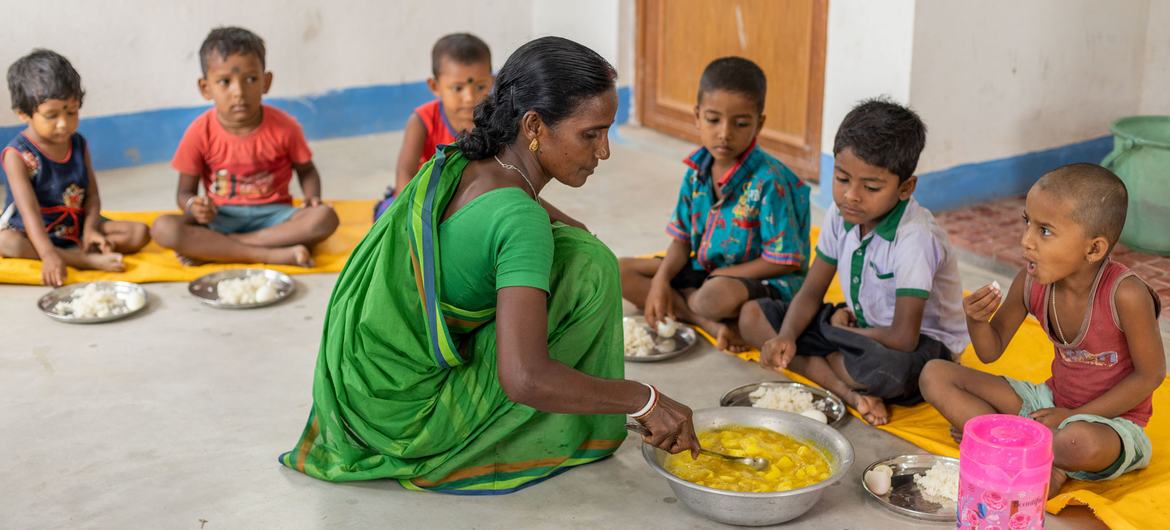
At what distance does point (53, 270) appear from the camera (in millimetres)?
4238

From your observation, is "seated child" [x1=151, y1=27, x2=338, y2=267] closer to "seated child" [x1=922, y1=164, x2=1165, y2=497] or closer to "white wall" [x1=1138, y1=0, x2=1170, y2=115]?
"seated child" [x1=922, y1=164, x2=1165, y2=497]

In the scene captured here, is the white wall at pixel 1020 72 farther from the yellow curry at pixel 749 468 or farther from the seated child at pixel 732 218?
the yellow curry at pixel 749 468

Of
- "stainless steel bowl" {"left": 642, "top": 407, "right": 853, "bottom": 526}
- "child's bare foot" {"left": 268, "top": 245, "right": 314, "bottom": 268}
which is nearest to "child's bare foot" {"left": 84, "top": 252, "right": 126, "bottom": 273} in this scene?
"child's bare foot" {"left": 268, "top": 245, "right": 314, "bottom": 268}

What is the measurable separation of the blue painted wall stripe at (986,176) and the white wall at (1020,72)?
0.14ft

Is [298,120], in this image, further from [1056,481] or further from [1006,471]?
[1006,471]

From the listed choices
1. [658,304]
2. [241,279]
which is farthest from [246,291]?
[658,304]

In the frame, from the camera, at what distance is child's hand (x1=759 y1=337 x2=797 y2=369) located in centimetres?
326

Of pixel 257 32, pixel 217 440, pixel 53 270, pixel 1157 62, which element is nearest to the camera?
pixel 217 440

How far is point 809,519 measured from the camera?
2615 millimetres

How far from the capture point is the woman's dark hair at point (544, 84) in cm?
246

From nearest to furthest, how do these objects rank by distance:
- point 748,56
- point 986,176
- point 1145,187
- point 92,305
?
point 92,305 < point 1145,187 < point 986,176 < point 748,56

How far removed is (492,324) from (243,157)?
236cm

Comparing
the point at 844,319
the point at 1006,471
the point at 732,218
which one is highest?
the point at 732,218

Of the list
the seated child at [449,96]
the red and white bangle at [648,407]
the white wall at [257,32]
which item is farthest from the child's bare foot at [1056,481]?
the white wall at [257,32]
